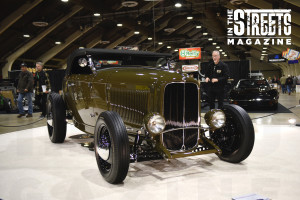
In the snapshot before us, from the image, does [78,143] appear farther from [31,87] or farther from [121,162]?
[31,87]

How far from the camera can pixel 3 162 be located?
3516mm

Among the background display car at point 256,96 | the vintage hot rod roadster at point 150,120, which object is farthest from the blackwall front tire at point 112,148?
the background display car at point 256,96

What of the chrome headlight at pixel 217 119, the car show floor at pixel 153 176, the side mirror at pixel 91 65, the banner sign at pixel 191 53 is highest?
the banner sign at pixel 191 53

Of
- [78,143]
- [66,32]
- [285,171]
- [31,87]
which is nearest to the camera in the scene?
[285,171]

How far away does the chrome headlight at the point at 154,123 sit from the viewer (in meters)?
2.63

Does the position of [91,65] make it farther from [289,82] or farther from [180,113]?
[289,82]

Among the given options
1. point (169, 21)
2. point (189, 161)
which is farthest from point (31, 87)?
point (169, 21)

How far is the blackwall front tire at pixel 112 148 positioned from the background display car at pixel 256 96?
732 centimetres

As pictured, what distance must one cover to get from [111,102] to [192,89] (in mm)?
1018

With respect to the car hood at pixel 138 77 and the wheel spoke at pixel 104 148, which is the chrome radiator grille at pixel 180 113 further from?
the wheel spoke at pixel 104 148

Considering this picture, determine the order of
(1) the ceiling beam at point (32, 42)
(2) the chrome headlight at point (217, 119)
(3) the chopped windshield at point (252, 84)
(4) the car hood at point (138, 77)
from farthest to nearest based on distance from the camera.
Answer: (1) the ceiling beam at point (32, 42)
(3) the chopped windshield at point (252, 84)
(2) the chrome headlight at point (217, 119)
(4) the car hood at point (138, 77)

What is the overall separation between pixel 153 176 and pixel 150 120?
2.21ft

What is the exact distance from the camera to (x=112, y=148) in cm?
262

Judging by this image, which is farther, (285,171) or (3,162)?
(3,162)
